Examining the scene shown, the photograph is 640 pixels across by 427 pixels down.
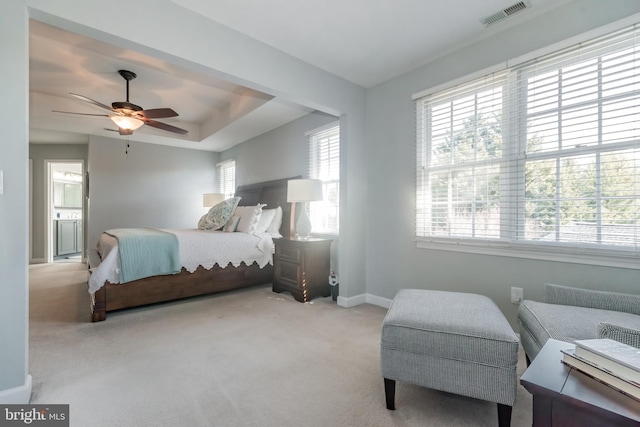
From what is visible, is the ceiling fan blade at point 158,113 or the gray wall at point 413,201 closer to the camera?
the gray wall at point 413,201

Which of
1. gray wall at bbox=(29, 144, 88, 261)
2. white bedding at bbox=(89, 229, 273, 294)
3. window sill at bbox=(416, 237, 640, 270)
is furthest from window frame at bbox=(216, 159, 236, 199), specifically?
window sill at bbox=(416, 237, 640, 270)

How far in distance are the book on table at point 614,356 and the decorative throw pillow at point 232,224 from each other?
13.0 feet

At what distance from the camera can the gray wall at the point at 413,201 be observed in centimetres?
208

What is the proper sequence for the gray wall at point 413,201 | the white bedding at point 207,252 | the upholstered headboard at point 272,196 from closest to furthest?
the gray wall at point 413,201 → the white bedding at point 207,252 → the upholstered headboard at point 272,196

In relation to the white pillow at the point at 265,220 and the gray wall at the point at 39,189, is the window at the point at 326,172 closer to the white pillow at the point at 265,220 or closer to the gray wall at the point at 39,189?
the white pillow at the point at 265,220

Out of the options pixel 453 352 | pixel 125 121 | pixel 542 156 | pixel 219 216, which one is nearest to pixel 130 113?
pixel 125 121

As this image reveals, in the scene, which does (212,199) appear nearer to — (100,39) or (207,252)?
(207,252)

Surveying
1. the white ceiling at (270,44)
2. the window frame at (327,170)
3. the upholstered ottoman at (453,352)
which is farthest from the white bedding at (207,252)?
the upholstered ottoman at (453,352)

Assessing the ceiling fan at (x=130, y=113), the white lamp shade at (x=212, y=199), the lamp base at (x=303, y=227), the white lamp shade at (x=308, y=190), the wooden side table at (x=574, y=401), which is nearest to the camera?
the wooden side table at (x=574, y=401)

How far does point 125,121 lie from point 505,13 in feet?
13.4

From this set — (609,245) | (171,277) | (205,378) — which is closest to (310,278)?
(171,277)

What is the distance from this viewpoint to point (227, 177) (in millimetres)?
6730

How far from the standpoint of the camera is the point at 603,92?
2006 mm

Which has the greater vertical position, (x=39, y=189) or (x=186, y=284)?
(x=39, y=189)
